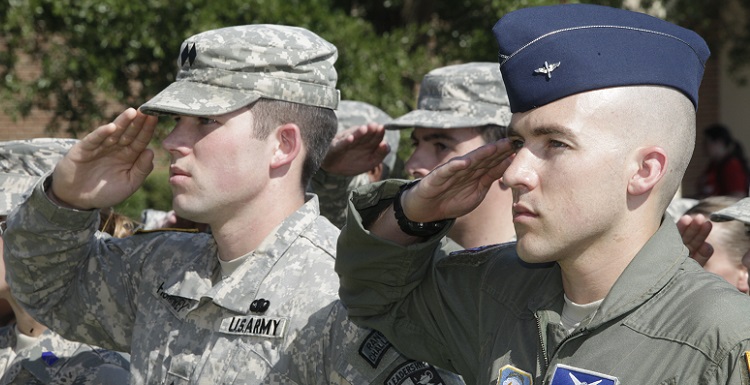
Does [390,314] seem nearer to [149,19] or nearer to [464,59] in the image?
[149,19]

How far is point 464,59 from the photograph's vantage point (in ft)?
28.2

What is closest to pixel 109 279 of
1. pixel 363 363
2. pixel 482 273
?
pixel 363 363

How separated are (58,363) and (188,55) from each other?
→ 139 cm

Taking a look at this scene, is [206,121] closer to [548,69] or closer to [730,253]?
[548,69]

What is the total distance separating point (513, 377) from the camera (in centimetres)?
226

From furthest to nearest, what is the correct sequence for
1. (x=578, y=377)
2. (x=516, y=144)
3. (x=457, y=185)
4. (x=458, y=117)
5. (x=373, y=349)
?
1. (x=458, y=117)
2. (x=373, y=349)
3. (x=457, y=185)
4. (x=516, y=144)
5. (x=578, y=377)

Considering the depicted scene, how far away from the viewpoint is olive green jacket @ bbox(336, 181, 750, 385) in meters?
1.98

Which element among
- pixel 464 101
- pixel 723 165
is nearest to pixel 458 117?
pixel 464 101

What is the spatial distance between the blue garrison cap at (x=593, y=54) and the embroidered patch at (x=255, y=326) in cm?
101

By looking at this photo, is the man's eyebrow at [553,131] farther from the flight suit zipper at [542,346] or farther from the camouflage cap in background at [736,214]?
the camouflage cap in background at [736,214]

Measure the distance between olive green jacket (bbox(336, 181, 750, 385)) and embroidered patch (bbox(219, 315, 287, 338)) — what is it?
1.03 feet

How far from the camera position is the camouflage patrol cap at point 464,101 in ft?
14.5

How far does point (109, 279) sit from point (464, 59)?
223 inches

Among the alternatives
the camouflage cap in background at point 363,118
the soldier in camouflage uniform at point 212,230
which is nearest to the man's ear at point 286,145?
the soldier in camouflage uniform at point 212,230
